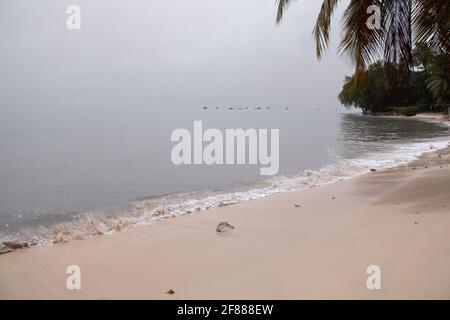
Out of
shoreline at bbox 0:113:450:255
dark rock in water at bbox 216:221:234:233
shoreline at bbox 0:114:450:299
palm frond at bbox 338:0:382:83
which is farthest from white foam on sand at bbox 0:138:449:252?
→ palm frond at bbox 338:0:382:83

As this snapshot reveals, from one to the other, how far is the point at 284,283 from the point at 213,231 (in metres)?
2.28

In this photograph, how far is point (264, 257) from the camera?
434 cm

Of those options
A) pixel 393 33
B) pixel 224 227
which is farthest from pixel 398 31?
pixel 224 227

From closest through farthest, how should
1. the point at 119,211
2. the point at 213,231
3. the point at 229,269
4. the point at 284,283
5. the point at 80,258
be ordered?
the point at 284,283 → the point at 229,269 → the point at 80,258 → the point at 213,231 → the point at 119,211

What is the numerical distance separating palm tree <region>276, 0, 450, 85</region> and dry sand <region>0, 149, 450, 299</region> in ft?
8.87

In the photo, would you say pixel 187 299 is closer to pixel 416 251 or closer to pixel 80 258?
pixel 80 258

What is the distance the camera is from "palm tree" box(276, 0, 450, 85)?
567cm

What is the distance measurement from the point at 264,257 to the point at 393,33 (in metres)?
4.68

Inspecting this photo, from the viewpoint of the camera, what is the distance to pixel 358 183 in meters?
9.62

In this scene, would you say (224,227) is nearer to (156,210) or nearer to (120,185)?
(156,210)

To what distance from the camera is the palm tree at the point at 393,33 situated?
5.67 m

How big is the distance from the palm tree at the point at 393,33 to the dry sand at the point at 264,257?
270cm
